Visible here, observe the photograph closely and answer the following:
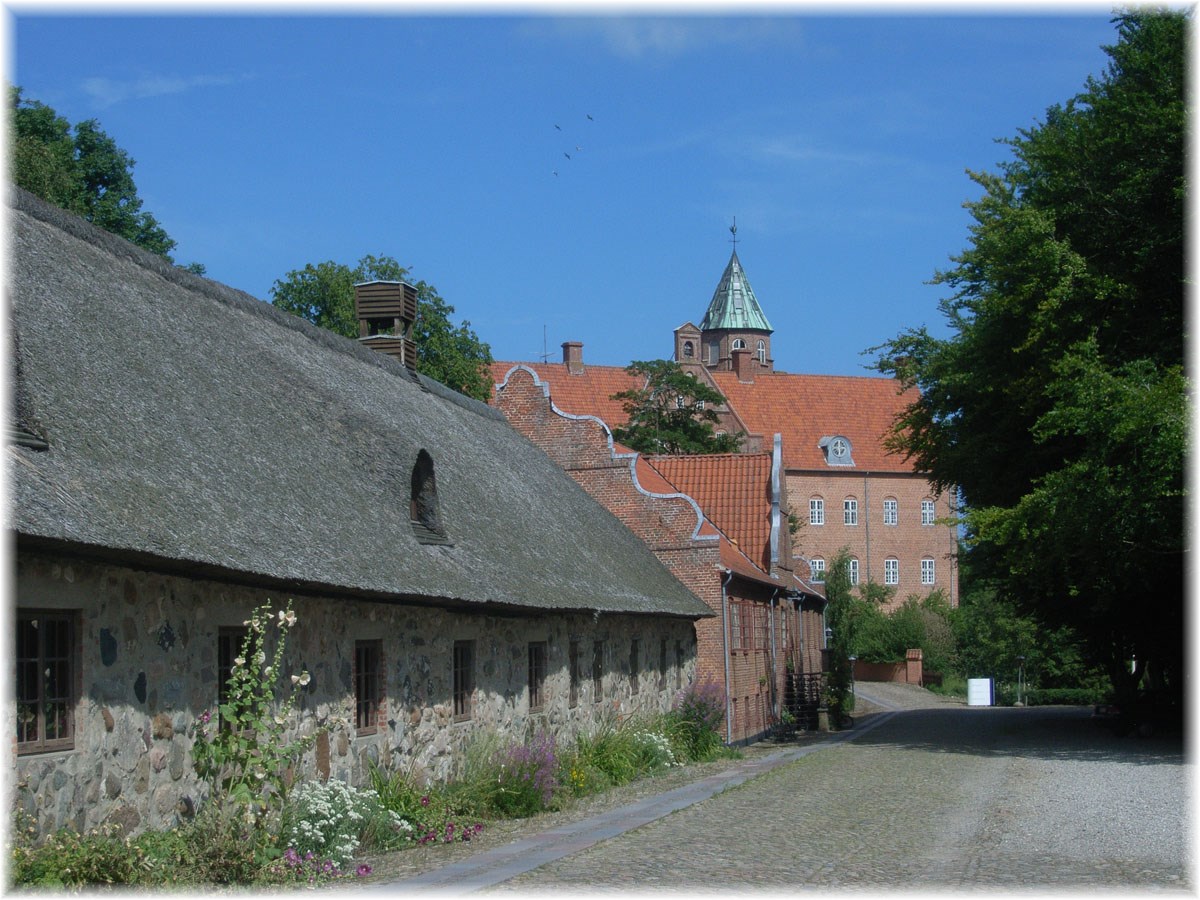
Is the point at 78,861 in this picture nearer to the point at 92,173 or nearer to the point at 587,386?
the point at 92,173

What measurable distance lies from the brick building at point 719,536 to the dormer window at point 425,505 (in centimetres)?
813

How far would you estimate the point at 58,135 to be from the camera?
41.2m

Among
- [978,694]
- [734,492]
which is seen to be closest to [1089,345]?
[734,492]

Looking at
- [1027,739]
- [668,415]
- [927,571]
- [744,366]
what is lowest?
[1027,739]

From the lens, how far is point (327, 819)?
1200 cm

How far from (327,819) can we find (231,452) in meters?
3.60

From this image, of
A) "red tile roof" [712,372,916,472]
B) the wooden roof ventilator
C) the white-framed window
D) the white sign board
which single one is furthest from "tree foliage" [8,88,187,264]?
the white-framed window

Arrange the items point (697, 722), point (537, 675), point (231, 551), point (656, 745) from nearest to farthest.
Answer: point (231, 551), point (537, 675), point (656, 745), point (697, 722)

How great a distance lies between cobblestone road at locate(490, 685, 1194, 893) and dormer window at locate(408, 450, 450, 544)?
416 cm

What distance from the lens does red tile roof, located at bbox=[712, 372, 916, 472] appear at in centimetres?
9219

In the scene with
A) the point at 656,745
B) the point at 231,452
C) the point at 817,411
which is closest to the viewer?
the point at 231,452

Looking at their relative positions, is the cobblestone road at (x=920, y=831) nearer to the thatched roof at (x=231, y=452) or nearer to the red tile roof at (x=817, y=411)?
the thatched roof at (x=231, y=452)

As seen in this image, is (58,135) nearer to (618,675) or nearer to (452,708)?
(618,675)

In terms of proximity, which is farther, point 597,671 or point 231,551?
point 597,671
